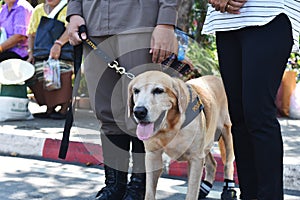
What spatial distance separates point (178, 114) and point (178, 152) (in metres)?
0.26

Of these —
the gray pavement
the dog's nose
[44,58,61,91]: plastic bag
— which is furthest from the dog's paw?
[44,58,61,91]: plastic bag

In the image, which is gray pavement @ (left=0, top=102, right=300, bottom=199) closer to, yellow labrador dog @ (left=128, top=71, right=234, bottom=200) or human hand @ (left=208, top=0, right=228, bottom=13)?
yellow labrador dog @ (left=128, top=71, right=234, bottom=200)

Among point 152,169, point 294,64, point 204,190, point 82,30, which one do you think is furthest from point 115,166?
point 294,64

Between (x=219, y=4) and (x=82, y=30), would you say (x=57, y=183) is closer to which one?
(x=82, y=30)

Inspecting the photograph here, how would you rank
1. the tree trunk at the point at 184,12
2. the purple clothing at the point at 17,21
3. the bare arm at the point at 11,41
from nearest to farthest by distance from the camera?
1. the bare arm at the point at 11,41
2. the purple clothing at the point at 17,21
3. the tree trunk at the point at 184,12

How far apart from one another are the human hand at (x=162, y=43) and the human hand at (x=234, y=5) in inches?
22.1

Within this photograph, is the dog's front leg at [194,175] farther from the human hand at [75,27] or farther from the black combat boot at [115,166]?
the human hand at [75,27]

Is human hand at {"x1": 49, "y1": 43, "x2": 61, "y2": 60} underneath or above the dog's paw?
above

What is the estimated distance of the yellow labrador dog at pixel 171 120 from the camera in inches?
123

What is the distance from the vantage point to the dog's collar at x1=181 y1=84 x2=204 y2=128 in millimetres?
3295

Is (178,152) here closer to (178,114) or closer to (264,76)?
(178,114)

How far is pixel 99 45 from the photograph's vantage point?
363 cm

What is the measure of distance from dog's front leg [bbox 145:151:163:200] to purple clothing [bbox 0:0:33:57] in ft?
14.3

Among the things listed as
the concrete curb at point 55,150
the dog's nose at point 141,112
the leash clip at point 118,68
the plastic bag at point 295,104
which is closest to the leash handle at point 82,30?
the leash clip at point 118,68
